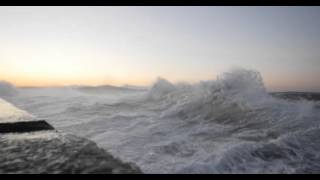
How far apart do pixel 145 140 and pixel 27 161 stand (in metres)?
4.06

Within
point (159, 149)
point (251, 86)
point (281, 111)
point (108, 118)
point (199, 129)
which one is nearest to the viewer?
point (159, 149)

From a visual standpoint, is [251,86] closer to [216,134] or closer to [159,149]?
[216,134]

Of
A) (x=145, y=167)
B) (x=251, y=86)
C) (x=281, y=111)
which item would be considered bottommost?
A: (x=145, y=167)

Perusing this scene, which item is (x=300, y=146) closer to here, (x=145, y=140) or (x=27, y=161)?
(x=145, y=140)

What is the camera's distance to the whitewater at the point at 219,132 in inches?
164

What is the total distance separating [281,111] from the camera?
302 inches

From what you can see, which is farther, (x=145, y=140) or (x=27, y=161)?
(x=145, y=140)

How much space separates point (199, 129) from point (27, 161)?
5.22 m

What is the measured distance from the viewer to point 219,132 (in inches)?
246

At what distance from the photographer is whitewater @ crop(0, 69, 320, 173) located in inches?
164

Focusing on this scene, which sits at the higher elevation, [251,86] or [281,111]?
[251,86]
